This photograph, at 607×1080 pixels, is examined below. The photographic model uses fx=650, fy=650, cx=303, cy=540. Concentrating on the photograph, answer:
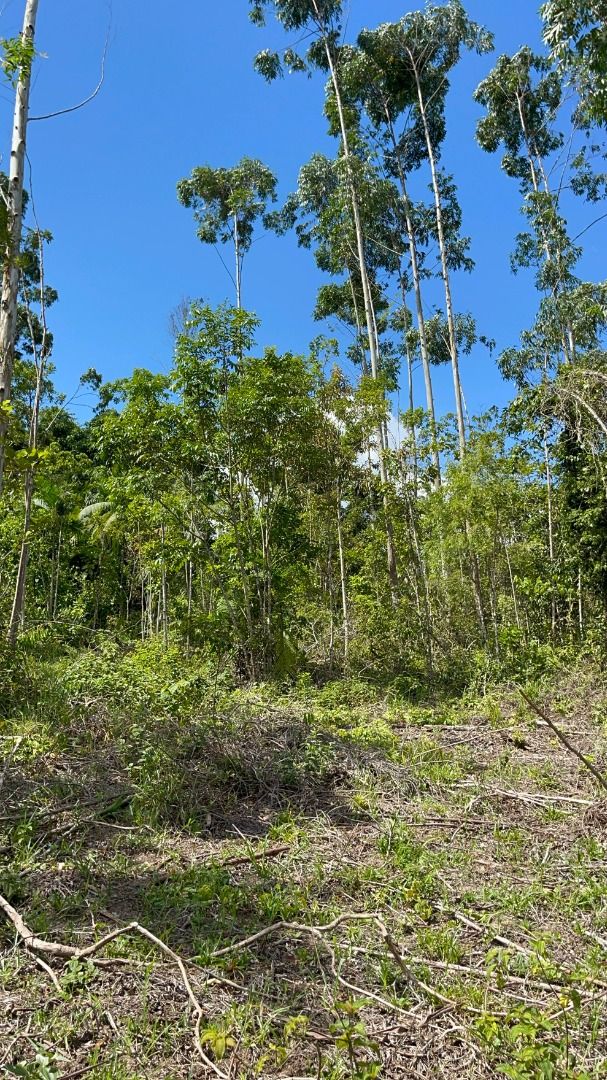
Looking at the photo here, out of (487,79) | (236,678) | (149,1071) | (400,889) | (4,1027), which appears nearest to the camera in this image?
(149,1071)

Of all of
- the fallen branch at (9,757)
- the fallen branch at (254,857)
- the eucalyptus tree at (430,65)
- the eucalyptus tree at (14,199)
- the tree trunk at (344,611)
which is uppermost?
the eucalyptus tree at (430,65)

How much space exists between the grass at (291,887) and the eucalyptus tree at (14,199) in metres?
1.94

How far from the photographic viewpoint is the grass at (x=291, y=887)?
193cm

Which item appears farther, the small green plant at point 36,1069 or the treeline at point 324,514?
the treeline at point 324,514

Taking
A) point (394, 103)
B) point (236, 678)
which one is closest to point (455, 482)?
point (236, 678)

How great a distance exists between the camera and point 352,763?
431cm

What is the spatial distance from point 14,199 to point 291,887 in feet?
14.0

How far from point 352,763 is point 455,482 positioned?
451cm

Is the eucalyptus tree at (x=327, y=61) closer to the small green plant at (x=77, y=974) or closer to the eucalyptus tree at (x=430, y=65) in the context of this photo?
the eucalyptus tree at (x=430, y=65)

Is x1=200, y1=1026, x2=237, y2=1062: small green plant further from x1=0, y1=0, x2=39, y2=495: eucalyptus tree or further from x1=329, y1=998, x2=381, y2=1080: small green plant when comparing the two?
x1=0, y1=0, x2=39, y2=495: eucalyptus tree

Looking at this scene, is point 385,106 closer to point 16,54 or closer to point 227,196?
point 227,196

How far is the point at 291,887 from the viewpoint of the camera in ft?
9.43

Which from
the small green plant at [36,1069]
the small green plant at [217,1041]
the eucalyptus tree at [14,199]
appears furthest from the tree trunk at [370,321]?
the small green plant at [36,1069]

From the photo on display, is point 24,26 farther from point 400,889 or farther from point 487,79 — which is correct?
point 487,79
